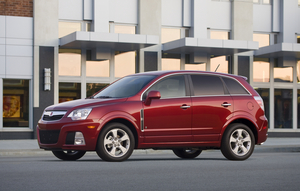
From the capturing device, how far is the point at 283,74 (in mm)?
26266

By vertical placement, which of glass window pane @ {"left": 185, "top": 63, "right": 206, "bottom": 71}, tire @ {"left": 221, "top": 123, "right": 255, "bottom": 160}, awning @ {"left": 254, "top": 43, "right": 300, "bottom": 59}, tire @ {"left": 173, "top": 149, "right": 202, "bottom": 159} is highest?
awning @ {"left": 254, "top": 43, "right": 300, "bottom": 59}

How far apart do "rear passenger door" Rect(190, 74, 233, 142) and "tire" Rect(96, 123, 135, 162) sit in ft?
4.74

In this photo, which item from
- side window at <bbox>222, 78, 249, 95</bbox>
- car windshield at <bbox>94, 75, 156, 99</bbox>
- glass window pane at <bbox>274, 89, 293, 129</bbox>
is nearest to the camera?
car windshield at <bbox>94, 75, 156, 99</bbox>

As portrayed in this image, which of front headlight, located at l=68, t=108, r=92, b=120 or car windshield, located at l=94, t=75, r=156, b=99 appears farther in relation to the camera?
car windshield, located at l=94, t=75, r=156, b=99

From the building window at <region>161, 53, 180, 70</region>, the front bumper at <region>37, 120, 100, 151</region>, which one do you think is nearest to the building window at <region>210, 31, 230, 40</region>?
the building window at <region>161, 53, 180, 70</region>

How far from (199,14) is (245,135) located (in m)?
15.1

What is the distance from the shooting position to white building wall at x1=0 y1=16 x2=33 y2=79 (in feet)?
70.0

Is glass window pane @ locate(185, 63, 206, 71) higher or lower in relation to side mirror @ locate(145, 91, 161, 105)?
higher

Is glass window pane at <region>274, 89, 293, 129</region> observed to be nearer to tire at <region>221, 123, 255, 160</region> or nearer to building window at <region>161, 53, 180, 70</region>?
building window at <region>161, 53, 180, 70</region>

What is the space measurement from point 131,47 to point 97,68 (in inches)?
78.0

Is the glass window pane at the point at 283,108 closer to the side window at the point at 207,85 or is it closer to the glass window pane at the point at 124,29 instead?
the glass window pane at the point at 124,29

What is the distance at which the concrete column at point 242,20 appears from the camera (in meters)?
25.2

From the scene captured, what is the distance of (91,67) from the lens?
22922 millimetres

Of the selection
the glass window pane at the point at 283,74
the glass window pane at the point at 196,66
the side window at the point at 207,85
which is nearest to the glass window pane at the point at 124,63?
the glass window pane at the point at 196,66
